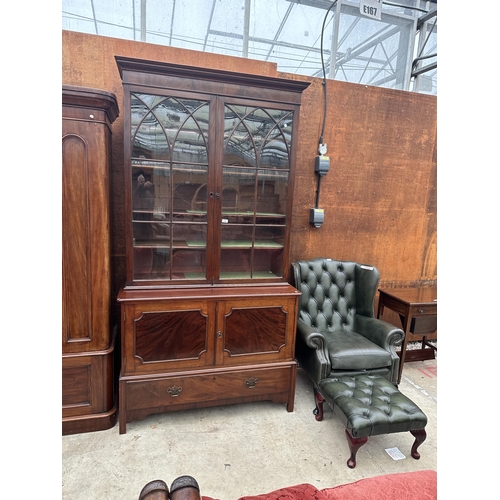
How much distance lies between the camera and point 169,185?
6.88 feet

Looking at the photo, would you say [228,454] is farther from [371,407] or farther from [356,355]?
[356,355]

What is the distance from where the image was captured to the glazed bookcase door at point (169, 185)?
1.97 m

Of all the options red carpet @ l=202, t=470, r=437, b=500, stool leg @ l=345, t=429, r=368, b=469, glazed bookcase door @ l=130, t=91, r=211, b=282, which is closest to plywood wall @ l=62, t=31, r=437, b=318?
glazed bookcase door @ l=130, t=91, r=211, b=282

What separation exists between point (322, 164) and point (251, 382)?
1864 mm

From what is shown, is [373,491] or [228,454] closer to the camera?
[373,491]

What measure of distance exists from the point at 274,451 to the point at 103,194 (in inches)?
75.0

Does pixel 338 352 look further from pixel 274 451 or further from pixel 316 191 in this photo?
pixel 316 191

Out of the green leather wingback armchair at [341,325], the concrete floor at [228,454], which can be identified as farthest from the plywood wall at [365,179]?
the concrete floor at [228,454]

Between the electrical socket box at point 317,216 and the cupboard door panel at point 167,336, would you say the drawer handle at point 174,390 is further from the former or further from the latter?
the electrical socket box at point 317,216

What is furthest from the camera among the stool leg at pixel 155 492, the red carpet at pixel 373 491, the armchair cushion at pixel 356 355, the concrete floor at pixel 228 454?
the armchair cushion at pixel 356 355

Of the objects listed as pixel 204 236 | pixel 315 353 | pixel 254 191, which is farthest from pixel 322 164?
pixel 315 353

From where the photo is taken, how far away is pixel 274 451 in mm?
1891

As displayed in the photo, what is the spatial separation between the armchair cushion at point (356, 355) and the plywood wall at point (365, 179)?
0.87 m

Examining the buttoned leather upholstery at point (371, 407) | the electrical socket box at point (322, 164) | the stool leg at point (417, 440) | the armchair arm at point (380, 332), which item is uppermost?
the electrical socket box at point (322, 164)
